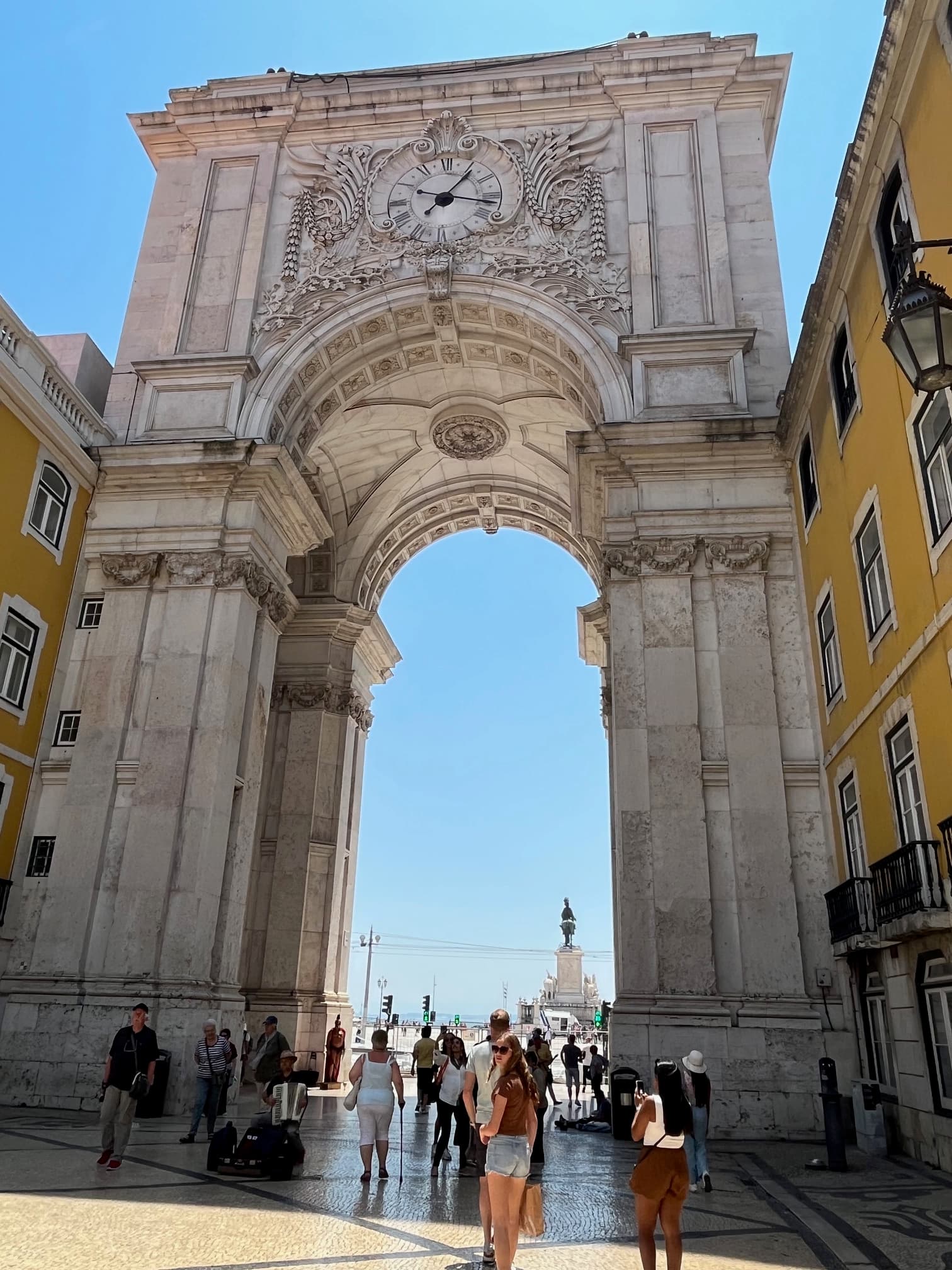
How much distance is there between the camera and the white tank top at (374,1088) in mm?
9945

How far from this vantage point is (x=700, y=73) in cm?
2417

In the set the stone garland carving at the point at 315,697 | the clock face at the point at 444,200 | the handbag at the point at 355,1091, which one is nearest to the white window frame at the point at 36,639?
the stone garland carving at the point at 315,697

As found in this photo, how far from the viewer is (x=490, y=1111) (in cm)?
689

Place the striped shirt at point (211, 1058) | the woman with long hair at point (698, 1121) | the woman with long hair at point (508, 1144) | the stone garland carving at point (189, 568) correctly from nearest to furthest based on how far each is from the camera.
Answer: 1. the woman with long hair at point (508, 1144)
2. the woman with long hair at point (698, 1121)
3. the striped shirt at point (211, 1058)
4. the stone garland carving at point (189, 568)

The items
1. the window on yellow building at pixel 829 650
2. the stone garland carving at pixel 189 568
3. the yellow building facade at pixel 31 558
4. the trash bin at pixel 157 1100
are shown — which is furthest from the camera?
the stone garland carving at pixel 189 568

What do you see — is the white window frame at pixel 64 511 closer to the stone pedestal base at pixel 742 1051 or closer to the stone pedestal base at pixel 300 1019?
the stone pedestal base at pixel 300 1019

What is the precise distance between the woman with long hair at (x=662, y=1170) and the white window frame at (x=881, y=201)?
33.5ft

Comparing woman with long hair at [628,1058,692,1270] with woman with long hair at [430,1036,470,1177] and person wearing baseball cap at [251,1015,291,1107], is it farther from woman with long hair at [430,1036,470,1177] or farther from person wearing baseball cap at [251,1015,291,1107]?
person wearing baseball cap at [251,1015,291,1107]

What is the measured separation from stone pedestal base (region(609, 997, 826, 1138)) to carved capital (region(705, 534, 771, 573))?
8.10 meters

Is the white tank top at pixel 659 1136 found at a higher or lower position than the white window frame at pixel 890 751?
lower

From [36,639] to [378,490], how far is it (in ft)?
45.7

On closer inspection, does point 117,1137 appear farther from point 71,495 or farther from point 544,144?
point 544,144

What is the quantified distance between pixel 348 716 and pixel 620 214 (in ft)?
52.4

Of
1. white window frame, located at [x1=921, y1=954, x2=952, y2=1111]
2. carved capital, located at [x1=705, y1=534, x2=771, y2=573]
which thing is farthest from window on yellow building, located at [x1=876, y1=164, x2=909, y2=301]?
white window frame, located at [x1=921, y1=954, x2=952, y2=1111]
